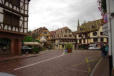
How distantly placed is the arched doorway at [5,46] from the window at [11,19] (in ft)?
8.60

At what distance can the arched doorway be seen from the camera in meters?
16.3

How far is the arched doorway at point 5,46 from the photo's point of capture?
642 inches

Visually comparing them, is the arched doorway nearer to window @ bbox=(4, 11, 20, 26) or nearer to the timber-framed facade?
the timber-framed facade

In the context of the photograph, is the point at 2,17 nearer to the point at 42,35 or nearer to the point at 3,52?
the point at 3,52

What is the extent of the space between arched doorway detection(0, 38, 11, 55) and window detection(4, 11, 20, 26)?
2620 millimetres

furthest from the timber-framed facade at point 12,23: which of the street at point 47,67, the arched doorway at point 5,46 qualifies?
the street at point 47,67

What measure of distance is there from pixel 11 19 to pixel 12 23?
632 millimetres

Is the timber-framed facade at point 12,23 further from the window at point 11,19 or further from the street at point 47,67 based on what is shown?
the street at point 47,67

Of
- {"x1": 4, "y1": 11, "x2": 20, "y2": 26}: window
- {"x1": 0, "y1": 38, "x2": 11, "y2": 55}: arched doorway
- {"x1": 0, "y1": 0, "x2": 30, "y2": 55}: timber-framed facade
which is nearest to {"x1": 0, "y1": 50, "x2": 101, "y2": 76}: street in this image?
{"x1": 0, "y1": 38, "x2": 11, "y2": 55}: arched doorway

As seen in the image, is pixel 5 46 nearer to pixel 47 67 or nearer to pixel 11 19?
pixel 11 19

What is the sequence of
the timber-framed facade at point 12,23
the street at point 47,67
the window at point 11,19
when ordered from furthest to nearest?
1. the window at point 11,19
2. the timber-framed facade at point 12,23
3. the street at point 47,67

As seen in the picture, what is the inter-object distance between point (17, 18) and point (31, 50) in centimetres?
724

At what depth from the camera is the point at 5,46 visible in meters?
17.0

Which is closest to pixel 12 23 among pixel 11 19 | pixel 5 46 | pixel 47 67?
pixel 11 19
